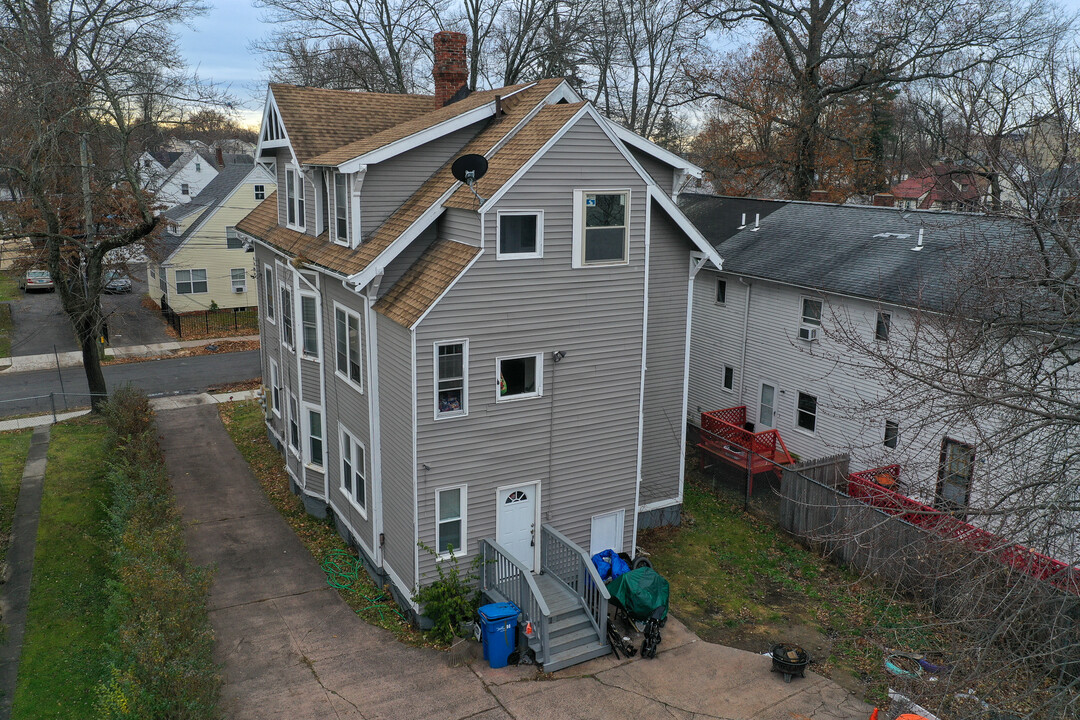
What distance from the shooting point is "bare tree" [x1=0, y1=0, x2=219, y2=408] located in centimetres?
1998

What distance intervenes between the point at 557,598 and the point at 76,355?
30.8 metres

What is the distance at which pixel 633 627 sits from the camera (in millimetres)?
14352

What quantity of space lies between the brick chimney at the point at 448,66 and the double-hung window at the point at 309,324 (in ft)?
20.3

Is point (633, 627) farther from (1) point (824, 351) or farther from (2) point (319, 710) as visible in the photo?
(1) point (824, 351)

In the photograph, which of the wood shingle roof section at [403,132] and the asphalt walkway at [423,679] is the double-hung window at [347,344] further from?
the asphalt walkway at [423,679]

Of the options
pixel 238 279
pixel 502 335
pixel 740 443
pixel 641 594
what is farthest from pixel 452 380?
pixel 238 279

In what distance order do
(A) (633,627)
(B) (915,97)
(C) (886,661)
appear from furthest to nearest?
(B) (915,97) < (A) (633,627) < (C) (886,661)

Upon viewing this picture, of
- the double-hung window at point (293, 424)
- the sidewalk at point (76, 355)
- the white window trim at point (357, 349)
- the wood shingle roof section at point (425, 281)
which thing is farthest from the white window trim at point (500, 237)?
the sidewalk at point (76, 355)

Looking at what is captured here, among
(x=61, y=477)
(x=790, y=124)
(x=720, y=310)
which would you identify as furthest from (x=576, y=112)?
(x=790, y=124)

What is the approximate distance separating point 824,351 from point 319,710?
16341mm

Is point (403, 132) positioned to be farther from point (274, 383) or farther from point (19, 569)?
point (19, 569)

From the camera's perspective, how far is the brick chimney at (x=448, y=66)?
62.6 ft

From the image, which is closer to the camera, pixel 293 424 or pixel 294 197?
pixel 294 197

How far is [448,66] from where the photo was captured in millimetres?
19422
